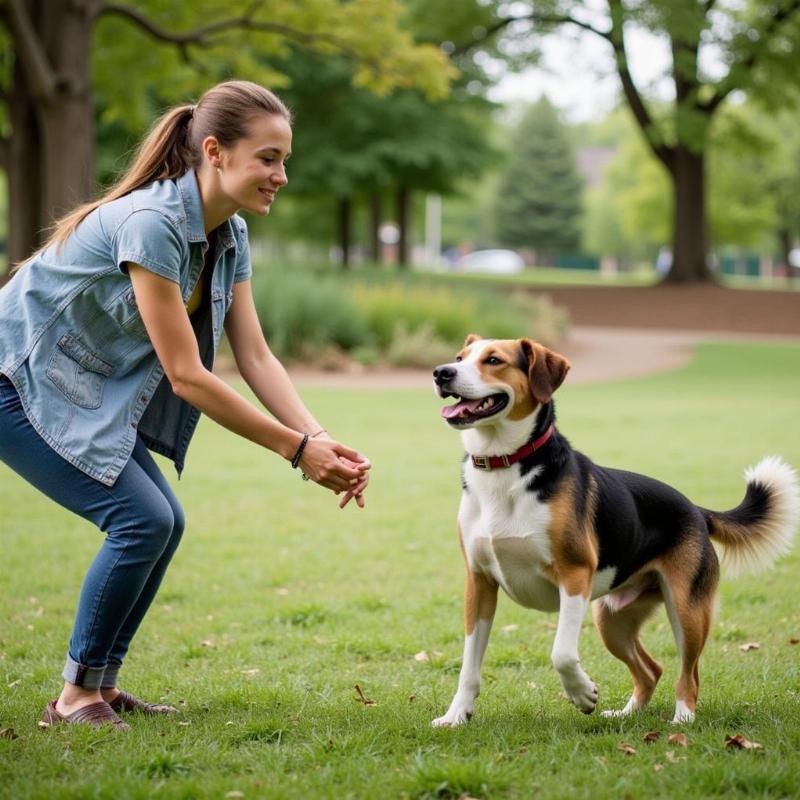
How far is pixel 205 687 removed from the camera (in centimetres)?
513

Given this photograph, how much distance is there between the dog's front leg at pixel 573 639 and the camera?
433cm

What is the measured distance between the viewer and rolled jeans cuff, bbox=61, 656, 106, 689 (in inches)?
175

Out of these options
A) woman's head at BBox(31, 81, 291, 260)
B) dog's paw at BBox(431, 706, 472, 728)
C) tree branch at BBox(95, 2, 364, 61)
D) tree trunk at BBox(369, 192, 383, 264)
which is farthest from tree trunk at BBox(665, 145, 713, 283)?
woman's head at BBox(31, 81, 291, 260)

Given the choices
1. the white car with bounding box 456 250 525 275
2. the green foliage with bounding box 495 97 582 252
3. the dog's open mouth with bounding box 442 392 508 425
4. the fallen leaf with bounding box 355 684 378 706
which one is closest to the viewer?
the dog's open mouth with bounding box 442 392 508 425

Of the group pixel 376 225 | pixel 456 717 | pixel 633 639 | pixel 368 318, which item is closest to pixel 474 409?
pixel 456 717

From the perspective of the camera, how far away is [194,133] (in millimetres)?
4328

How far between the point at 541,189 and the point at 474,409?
267 ft

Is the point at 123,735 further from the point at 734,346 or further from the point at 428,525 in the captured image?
the point at 734,346

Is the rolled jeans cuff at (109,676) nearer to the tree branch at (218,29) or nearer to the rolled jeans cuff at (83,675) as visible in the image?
the rolled jeans cuff at (83,675)

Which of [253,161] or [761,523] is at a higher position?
[253,161]

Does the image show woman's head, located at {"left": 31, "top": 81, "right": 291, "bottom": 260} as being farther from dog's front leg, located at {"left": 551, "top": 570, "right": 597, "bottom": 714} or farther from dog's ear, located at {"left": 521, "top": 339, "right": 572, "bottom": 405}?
dog's front leg, located at {"left": 551, "top": 570, "right": 597, "bottom": 714}

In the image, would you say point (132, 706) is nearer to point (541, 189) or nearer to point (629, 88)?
point (629, 88)

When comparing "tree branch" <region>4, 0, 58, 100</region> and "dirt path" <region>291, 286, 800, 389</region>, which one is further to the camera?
"dirt path" <region>291, 286, 800, 389</region>

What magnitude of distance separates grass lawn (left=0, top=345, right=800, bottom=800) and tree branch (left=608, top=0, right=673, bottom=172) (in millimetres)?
21038
